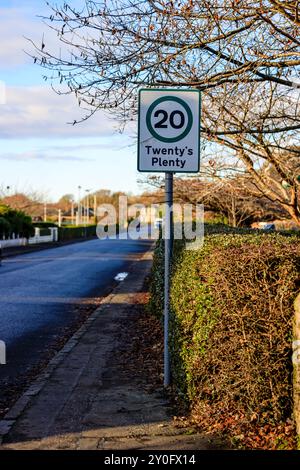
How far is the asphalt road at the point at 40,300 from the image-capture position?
33.3ft

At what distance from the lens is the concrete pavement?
5.42 metres

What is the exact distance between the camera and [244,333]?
534 cm

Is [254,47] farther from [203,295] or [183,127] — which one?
[203,295]

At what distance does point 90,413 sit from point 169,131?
277 centimetres

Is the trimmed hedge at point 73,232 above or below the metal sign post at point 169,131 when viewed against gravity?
below

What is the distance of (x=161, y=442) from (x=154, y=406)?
1.08 metres

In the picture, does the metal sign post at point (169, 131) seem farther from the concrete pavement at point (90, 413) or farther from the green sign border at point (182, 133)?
the concrete pavement at point (90, 413)

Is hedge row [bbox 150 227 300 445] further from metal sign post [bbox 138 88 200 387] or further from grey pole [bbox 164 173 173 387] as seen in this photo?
metal sign post [bbox 138 88 200 387]

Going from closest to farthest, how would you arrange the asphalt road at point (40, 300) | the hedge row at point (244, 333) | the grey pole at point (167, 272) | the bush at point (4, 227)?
the hedge row at point (244, 333) → the grey pole at point (167, 272) → the asphalt road at point (40, 300) → the bush at point (4, 227)

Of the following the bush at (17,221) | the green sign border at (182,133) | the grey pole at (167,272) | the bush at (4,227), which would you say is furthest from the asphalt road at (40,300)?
the bush at (17,221)

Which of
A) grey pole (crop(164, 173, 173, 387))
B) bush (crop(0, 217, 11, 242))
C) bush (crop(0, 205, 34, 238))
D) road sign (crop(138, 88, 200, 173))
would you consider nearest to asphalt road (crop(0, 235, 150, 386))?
grey pole (crop(164, 173, 173, 387))

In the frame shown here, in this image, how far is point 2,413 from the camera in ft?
21.3

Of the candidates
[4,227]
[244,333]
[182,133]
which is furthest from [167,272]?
[4,227]
